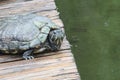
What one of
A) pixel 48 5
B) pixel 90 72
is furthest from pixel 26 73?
pixel 90 72

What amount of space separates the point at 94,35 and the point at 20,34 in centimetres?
276

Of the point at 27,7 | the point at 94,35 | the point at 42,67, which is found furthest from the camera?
the point at 94,35

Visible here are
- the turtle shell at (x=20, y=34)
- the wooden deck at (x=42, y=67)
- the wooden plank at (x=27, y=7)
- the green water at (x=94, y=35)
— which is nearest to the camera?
the wooden deck at (x=42, y=67)

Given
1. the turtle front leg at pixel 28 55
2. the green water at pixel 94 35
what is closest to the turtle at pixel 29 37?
the turtle front leg at pixel 28 55

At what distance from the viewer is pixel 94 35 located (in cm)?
673

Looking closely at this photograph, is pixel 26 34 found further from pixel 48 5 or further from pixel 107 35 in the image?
pixel 107 35

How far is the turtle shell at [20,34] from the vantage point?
4074 mm

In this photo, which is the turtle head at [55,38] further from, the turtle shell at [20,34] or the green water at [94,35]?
the green water at [94,35]

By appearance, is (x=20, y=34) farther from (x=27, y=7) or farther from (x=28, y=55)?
(x=27, y=7)

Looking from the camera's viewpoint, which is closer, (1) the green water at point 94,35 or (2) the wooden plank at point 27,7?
(2) the wooden plank at point 27,7

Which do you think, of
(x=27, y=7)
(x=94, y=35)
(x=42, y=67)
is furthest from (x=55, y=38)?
(x=94, y=35)

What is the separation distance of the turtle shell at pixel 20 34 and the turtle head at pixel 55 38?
0.13 meters

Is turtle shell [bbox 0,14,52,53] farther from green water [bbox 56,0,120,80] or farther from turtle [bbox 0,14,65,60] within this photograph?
green water [bbox 56,0,120,80]

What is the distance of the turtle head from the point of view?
4137 mm
